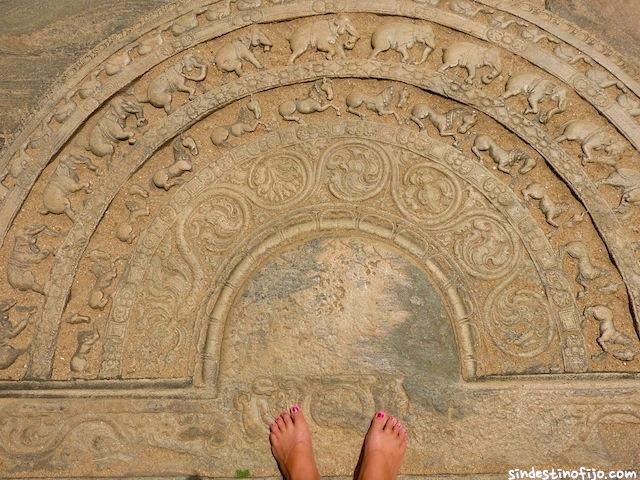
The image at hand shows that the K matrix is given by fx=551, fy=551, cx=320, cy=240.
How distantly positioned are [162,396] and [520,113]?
3199mm

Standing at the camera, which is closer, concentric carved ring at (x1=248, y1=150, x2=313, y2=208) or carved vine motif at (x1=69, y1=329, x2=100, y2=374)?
carved vine motif at (x1=69, y1=329, x2=100, y2=374)

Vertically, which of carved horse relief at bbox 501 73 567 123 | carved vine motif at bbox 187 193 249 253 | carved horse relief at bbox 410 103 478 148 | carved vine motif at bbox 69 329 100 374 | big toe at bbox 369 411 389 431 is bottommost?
big toe at bbox 369 411 389 431

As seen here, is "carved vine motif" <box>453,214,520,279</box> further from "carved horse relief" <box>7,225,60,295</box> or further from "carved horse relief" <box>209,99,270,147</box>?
"carved horse relief" <box>7,225,60,295</box>

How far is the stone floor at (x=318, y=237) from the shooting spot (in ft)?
12.0

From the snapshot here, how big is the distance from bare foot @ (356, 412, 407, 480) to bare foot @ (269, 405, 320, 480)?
33 centimetres

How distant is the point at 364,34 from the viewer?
4148mm

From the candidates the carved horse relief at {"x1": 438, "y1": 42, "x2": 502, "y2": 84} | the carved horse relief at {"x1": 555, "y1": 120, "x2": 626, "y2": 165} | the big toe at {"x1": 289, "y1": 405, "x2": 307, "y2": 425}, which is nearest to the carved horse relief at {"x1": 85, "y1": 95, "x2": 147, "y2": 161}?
the big toe at {"x1": 289, "y1": 405, "x2": 307, "y2": 425}

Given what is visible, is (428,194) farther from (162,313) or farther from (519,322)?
(162,313)

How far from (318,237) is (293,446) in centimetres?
143

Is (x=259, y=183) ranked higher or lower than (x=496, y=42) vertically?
lower

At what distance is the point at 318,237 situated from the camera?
157 inches

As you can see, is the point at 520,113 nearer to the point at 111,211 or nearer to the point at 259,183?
the point at 259,183

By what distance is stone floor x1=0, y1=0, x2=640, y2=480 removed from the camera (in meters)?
→ 3.67

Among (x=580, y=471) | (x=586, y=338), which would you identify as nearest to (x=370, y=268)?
(x=586, y=338)
